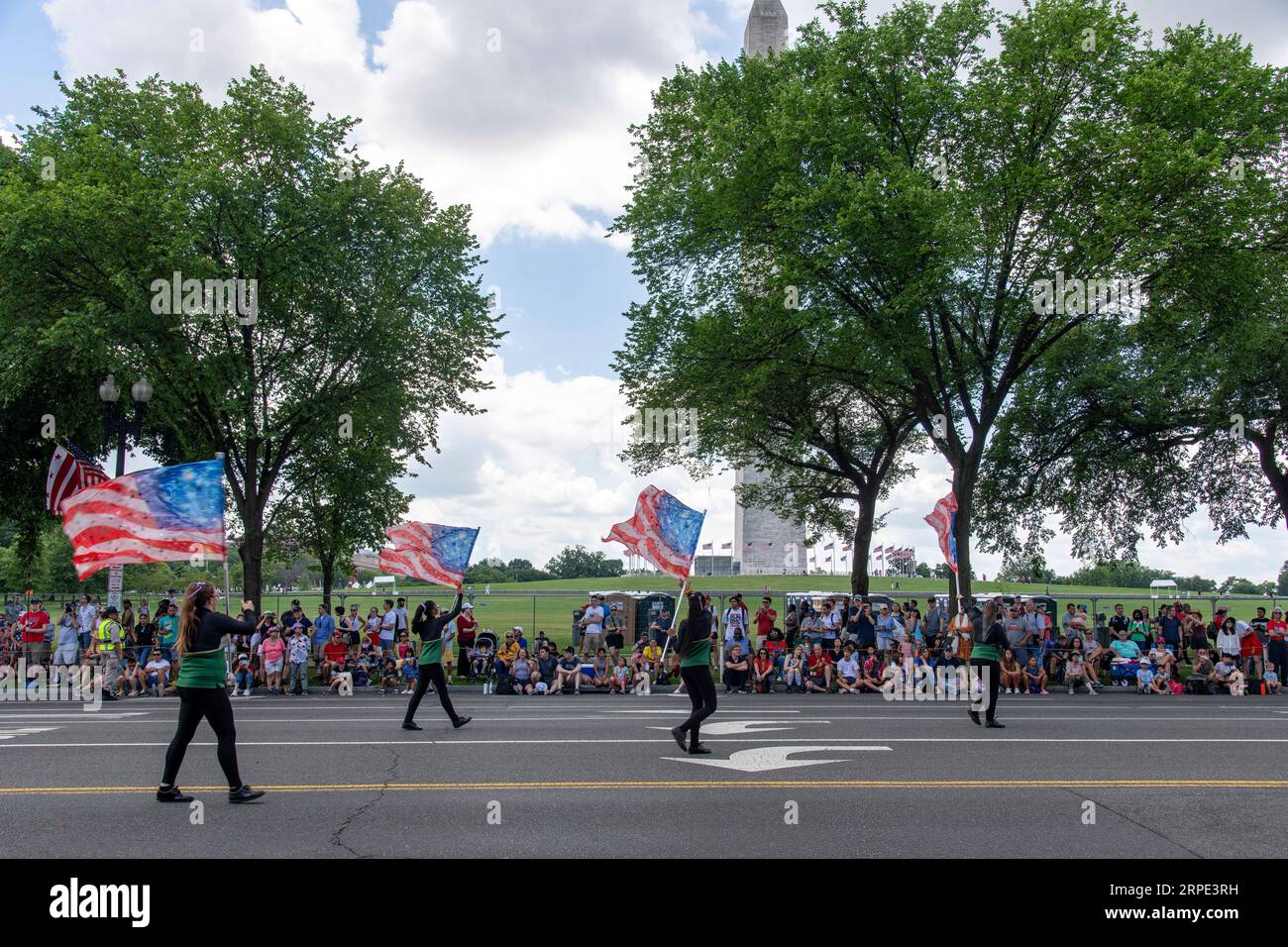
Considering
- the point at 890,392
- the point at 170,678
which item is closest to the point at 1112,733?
the point at 890,392

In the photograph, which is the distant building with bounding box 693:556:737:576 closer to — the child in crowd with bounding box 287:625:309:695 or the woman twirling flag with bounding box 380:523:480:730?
the child in crowd with bounding box 287:625:309:695

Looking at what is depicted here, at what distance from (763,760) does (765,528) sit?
166 feet

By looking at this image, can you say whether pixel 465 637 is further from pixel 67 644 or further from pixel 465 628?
pixel 67 644

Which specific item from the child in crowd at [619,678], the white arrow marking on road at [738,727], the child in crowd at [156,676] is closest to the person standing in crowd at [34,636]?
the child in crowd at [156,676]

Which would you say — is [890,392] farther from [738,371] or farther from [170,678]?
[170,678]

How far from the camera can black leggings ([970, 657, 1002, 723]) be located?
14492 millimetres

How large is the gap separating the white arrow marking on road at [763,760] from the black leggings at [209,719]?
4.71 meters

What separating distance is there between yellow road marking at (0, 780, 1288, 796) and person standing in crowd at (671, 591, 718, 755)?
1.94 meters

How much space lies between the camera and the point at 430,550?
1933 cm

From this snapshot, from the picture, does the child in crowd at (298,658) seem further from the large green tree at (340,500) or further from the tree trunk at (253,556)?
the large green tree at (340,500)

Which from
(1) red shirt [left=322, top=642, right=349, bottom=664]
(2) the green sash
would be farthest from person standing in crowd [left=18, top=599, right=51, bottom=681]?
(2) the green sash

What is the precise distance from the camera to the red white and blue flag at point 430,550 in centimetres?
1914
